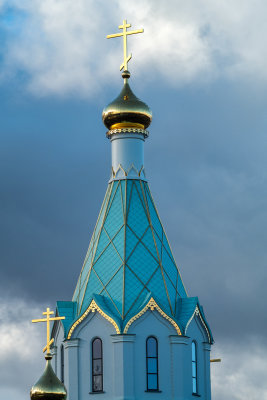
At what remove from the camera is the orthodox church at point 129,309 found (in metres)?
30.8

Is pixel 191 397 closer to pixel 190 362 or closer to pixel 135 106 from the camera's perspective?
pixel 190 362

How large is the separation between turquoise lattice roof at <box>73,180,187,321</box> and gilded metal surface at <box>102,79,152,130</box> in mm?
1538

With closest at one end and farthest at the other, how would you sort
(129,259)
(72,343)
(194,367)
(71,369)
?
(71,369) < (72,343) < (194,367) < (129,259)

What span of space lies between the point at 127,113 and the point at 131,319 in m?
5.66

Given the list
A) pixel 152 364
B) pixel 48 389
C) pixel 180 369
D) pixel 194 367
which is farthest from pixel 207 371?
pixel 48 389

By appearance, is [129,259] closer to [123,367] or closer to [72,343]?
[72,343]

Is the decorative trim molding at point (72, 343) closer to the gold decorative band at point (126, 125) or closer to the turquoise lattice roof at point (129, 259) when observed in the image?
the turquoise lattice roof at point (129, 259)

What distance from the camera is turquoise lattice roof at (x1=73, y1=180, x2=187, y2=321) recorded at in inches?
1241

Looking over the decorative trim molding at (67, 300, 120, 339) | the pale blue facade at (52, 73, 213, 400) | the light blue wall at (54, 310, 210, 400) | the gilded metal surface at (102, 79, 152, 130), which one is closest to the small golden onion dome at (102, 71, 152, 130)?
the gilded metal surface at (102, 79, 152, 130)

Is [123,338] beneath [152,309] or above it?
beneath

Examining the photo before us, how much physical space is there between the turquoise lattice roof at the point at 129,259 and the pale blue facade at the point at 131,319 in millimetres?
25

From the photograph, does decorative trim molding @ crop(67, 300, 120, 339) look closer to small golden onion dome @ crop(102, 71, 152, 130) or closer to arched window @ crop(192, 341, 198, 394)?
arched window @ crop(192, 341, 198, 394)

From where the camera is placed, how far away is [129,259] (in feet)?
105

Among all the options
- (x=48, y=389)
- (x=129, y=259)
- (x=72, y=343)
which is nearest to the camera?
(x=48, y=389)
